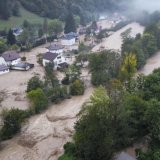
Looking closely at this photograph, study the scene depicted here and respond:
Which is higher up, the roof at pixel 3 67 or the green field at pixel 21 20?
the green field at pixel 21 20

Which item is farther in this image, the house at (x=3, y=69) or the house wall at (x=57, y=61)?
the house wall at (x=57, y=61)

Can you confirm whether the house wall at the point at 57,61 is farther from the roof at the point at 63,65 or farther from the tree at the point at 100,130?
the tree at the point at 100,130

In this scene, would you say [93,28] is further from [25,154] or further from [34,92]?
[25,154]

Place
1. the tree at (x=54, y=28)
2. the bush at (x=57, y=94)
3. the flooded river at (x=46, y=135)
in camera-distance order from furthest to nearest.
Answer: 1. the tree at (x=54, y=28)
2. the bush at (x=57, y=94)
3. the flooded river at (x=46, y=135)

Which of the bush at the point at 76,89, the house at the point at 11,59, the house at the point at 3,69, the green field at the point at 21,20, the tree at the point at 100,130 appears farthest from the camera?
the green field at the point at 21,20

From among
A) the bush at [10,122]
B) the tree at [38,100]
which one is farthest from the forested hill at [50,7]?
the bush at [10,122]

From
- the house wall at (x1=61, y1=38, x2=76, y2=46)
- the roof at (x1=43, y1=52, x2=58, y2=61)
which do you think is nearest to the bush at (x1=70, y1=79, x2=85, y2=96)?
the roof at (x1=43, y1=52, x2=58, y2=61)

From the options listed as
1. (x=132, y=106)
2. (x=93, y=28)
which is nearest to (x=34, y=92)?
(x=132, y=106)

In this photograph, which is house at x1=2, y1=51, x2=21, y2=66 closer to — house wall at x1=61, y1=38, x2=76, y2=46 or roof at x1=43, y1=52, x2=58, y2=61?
roof at x1=43, y1=52, x2=58, y2=61

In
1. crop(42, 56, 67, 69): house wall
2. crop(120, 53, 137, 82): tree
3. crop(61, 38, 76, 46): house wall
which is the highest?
crop(61, 38, 76, 46): house wall
